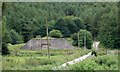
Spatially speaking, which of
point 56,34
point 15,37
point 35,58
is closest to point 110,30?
point 56,34

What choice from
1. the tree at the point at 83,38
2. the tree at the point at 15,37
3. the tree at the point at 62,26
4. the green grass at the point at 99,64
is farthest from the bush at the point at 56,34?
the green grass at the point at 99,64

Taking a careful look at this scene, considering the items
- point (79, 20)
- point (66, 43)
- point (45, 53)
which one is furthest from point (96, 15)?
point (45, 53)

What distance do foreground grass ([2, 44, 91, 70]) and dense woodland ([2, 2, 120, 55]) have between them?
210 millimetres

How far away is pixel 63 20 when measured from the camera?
4.56 meters

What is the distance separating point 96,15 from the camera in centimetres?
457

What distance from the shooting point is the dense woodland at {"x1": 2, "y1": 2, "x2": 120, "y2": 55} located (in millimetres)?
4230

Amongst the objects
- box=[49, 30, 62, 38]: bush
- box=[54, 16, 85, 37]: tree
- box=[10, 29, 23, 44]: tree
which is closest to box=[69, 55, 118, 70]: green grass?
box=[54, 16, 85, 37]: tree

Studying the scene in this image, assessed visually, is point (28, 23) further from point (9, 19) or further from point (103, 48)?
point (103, 48)

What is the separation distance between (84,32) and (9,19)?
1.22m

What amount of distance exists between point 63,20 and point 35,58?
2.52 ft

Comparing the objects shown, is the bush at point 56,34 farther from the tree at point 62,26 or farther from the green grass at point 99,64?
the green grass at point 99,64

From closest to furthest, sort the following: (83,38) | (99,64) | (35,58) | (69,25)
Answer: (99,64) → (35,58) → (69,25) → (83,38)

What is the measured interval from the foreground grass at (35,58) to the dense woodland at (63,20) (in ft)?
0.69

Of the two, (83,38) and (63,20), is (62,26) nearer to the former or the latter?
(63,20)
